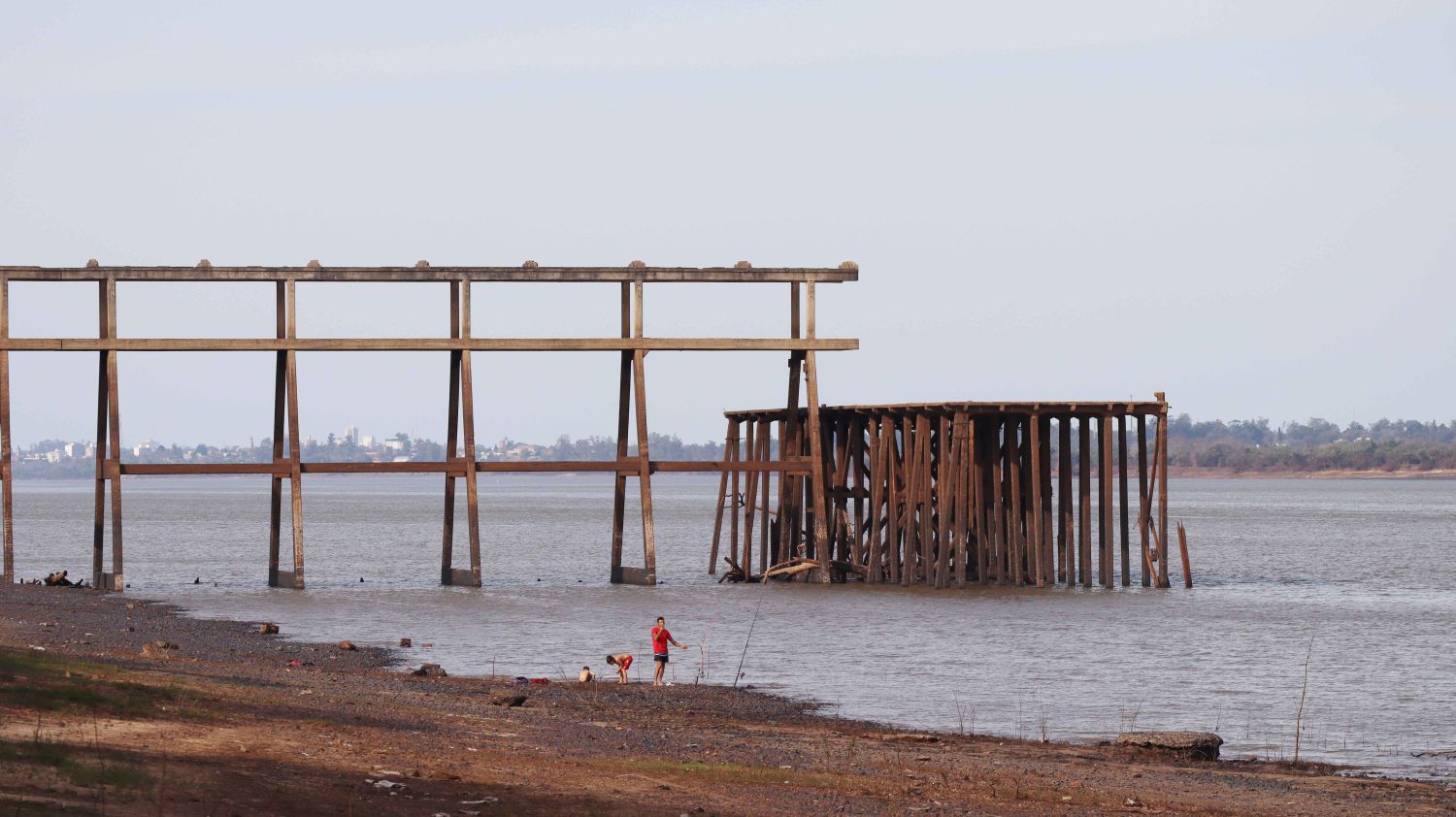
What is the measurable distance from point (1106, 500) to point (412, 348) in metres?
14.5

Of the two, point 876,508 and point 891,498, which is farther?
point 876,508

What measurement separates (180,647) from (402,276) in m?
12.6

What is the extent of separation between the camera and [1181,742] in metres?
17.6

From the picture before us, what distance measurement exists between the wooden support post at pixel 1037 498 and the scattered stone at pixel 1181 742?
17043 millimetres

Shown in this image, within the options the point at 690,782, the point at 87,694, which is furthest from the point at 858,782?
the point at 87,694

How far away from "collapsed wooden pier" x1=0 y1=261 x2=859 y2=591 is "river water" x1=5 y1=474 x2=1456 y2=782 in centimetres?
215

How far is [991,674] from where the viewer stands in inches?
987

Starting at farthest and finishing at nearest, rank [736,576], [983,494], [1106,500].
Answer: [736,576] → [983,494] → [1106,500]

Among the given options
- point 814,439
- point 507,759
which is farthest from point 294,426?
point 507,759

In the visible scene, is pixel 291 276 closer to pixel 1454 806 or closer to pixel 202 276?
pixel 202 276

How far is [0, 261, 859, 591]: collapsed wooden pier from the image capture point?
34.0 metres

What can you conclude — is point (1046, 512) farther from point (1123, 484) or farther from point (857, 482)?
point (857, 482)

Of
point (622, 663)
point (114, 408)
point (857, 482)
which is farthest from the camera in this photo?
point (857, 482)

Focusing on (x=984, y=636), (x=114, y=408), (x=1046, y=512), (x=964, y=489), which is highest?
(x=114, y=408)
